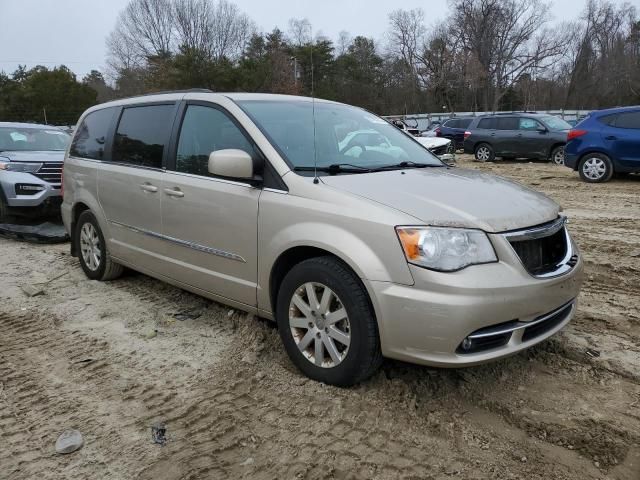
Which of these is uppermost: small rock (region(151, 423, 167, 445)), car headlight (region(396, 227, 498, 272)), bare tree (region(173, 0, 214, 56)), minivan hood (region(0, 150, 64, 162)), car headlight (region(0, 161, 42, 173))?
bare tree (region(173, 0, 214, 56))

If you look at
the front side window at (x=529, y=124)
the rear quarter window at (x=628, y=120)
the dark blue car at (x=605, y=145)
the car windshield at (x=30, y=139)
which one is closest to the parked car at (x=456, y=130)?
the front side window at (x=529, y=124)

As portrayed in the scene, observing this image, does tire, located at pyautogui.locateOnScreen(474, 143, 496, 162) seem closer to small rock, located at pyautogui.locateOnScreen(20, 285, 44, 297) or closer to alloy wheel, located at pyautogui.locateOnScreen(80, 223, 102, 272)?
alloy wheel, located at pyautogui.locateOnScreen(80, 223, 102, 272)

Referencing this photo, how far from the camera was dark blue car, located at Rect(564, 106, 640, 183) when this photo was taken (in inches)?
431

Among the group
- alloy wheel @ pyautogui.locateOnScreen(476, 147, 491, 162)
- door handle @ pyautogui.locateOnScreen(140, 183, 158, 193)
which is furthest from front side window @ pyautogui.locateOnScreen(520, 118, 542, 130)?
door handle @ pyautogui.locateOnScreen(140, 183, 158, 193)

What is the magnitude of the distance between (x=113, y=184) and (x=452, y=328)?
11.2 feet

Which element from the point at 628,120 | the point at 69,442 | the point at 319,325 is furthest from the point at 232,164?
the point at 628,120

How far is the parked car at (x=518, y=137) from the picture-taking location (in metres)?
16.4

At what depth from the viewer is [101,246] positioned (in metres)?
5.14

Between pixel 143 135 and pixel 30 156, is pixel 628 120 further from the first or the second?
pixel 30 156

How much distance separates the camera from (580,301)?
444 cm

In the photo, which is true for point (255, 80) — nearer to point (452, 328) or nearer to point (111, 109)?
point (111, 109)

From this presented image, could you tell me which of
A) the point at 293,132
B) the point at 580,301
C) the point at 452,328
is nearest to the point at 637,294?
the point at 580,301

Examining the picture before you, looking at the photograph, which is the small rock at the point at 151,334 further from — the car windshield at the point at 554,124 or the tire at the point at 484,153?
the tire at the point at 484,153

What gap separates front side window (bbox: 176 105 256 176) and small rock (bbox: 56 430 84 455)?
1.86m
